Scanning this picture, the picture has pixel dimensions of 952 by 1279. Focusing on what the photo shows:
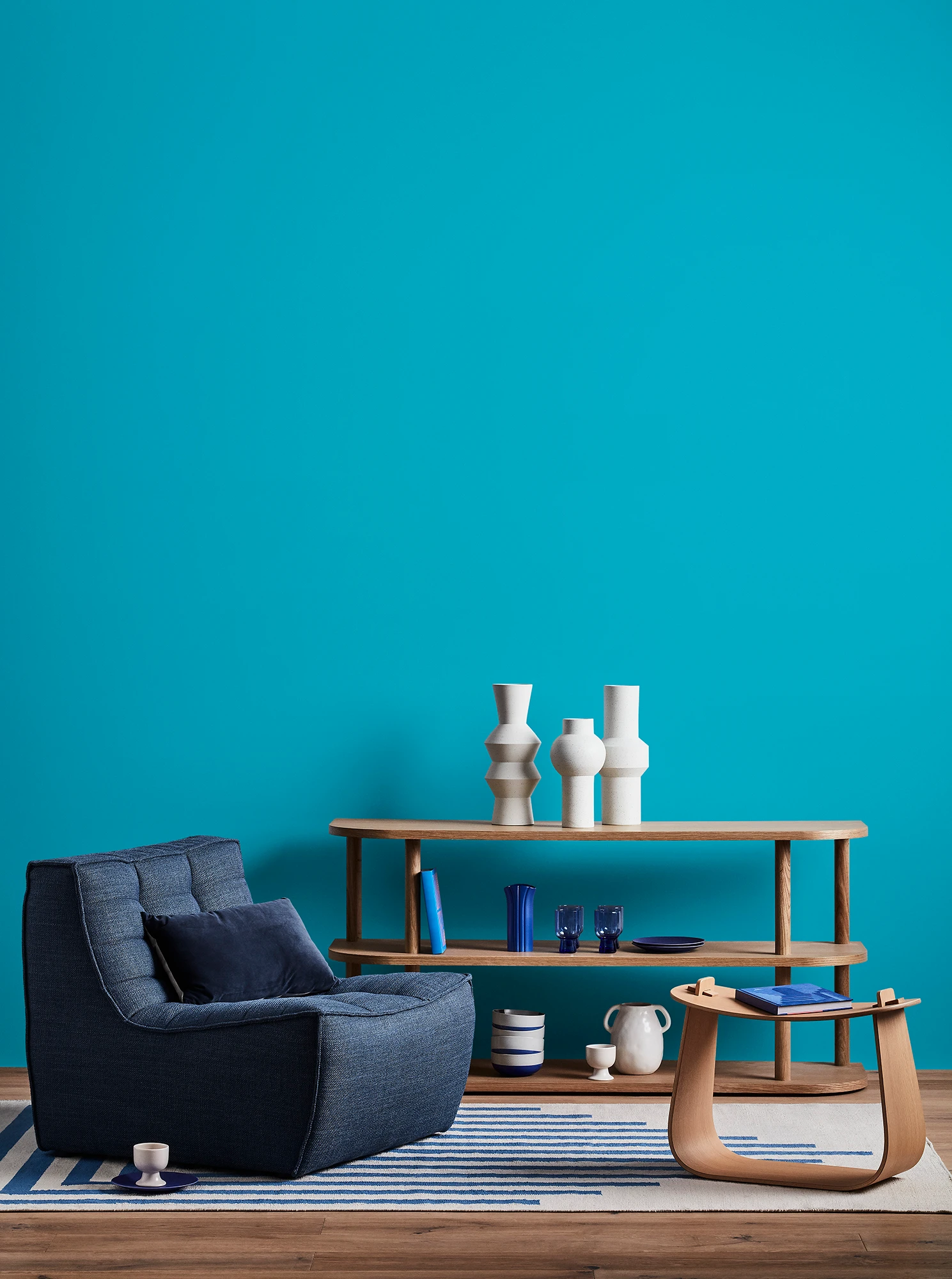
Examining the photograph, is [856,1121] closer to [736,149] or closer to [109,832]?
[109,832]

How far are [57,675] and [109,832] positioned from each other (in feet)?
1.61

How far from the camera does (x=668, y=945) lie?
372 cm

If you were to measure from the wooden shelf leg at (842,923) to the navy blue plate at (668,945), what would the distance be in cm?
38

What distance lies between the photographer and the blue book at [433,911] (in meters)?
3.70

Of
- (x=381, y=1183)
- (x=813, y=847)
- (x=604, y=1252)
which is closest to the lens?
(x=604, y=1252)

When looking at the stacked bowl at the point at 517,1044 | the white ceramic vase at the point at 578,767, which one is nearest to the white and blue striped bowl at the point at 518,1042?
the stacked bowl at the point at 517,1044

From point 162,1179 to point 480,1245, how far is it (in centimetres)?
72

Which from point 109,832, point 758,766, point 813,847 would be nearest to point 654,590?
point 758,766

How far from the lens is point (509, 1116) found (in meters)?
3.39

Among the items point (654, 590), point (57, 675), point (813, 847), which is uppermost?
point (654, 590)

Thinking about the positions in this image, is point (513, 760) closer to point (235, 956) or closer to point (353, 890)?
point (353, 890)

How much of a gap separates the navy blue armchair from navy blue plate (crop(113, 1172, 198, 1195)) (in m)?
0.08

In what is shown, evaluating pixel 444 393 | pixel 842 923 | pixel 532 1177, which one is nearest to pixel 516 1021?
pixel 532 1177

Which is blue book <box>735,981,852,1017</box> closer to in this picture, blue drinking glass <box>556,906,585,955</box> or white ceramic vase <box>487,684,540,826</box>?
blue drinking glass <box>556,906,585,955</box>
